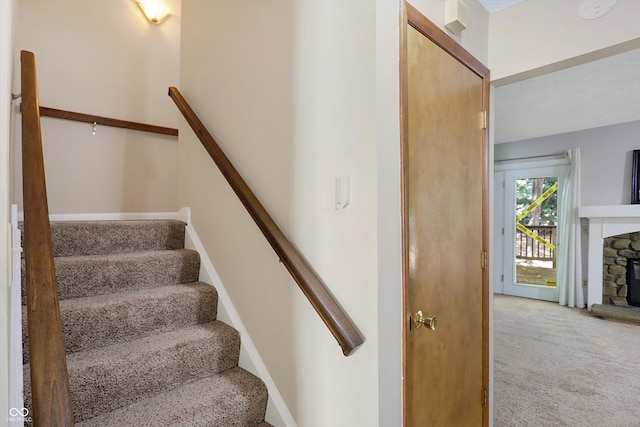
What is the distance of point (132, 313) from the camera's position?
1610mm

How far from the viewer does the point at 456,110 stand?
1573mm

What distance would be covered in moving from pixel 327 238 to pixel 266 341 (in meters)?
0.67

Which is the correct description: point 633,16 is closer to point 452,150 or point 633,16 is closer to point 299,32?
point 452,150

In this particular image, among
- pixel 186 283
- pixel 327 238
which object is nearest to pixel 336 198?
pixel 327 238

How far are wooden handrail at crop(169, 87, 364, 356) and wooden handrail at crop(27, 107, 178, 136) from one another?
135 centimetres

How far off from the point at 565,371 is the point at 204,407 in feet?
9.90

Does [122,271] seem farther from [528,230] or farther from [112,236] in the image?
[528,230]

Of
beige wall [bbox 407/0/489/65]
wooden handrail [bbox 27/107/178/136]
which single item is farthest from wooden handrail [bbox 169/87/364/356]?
wooden handrail [bbox 27/107/178/136]

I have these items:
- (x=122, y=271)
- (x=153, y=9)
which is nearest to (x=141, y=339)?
(x=122, y=271)

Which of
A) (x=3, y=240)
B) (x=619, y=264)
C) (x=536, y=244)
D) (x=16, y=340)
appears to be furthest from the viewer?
(x=536, y=244)

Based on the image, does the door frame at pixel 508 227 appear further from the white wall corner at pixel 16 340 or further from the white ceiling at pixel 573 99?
the white wall corner at pixel 16 340

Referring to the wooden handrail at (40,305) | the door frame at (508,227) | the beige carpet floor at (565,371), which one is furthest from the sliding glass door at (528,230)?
the wooden handrail at (40,305)

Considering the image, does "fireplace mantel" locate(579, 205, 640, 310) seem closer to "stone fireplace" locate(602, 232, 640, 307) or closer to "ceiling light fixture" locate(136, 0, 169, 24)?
"stone fireplace" locate(602, 232, 640, 307)

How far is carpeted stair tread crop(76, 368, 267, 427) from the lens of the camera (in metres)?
1.27
